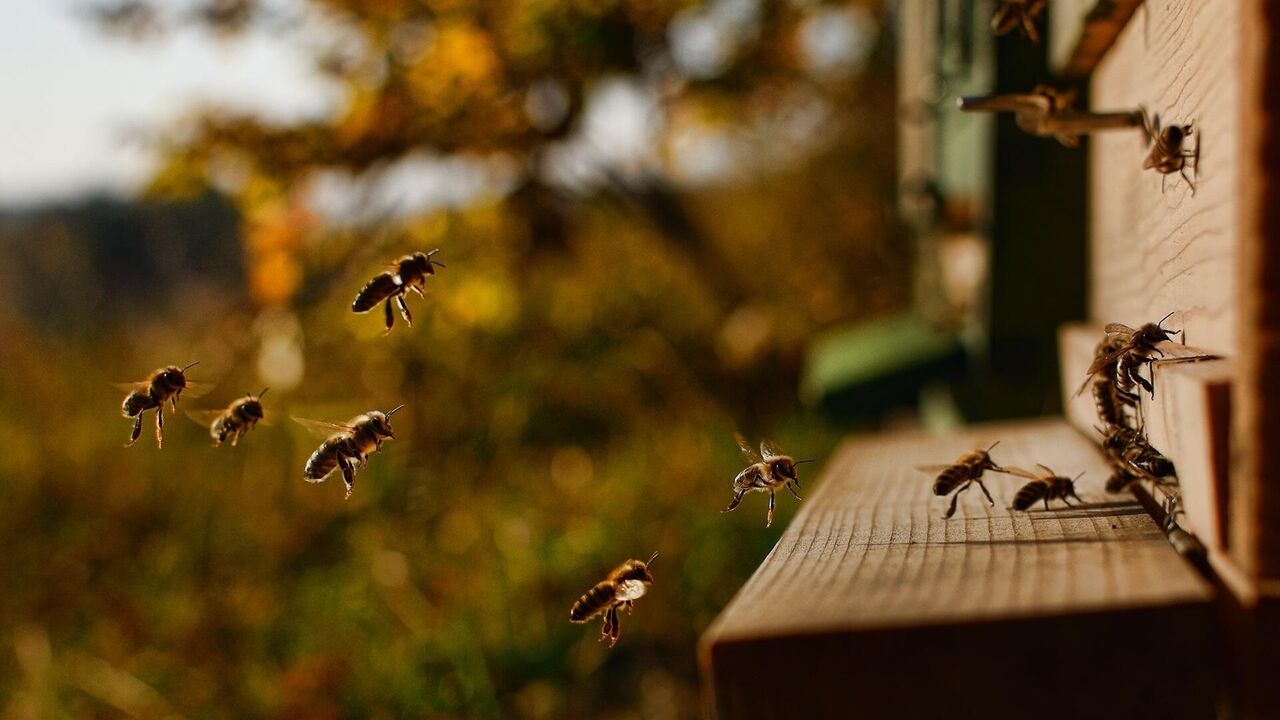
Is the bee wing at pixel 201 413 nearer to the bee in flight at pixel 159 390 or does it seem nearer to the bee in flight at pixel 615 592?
the bee in flight at pixel 159 390

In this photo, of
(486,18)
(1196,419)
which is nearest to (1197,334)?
(1196,419)

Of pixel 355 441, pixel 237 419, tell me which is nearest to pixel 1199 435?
pixel 355 441

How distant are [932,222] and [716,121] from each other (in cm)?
219

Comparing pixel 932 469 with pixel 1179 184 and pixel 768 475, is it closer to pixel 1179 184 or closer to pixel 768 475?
pixel 768 475

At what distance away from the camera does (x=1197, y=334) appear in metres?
1.07

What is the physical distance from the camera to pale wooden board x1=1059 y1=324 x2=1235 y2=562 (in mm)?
847

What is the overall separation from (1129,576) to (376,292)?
57.0 inches

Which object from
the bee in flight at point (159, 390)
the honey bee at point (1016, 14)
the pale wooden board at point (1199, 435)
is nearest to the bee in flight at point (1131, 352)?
the pale wooden board at point (1199, 435)

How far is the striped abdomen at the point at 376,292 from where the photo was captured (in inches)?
74.7

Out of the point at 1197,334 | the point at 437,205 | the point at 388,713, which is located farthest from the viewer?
the point at 437,205

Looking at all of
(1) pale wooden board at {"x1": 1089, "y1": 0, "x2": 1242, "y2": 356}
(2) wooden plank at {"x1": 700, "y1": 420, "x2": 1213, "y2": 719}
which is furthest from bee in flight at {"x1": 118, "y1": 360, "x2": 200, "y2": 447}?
(1) pale wooden board at {"x1": 1089, "y1": 0, "x2": 1242, "y2": 356}

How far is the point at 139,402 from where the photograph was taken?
6.77 feet

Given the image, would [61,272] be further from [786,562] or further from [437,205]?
[786,562]

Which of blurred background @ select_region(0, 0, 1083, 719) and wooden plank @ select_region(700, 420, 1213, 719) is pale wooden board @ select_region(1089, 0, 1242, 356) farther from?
blurred background @ select_region(0, 0, 1083, 719)
